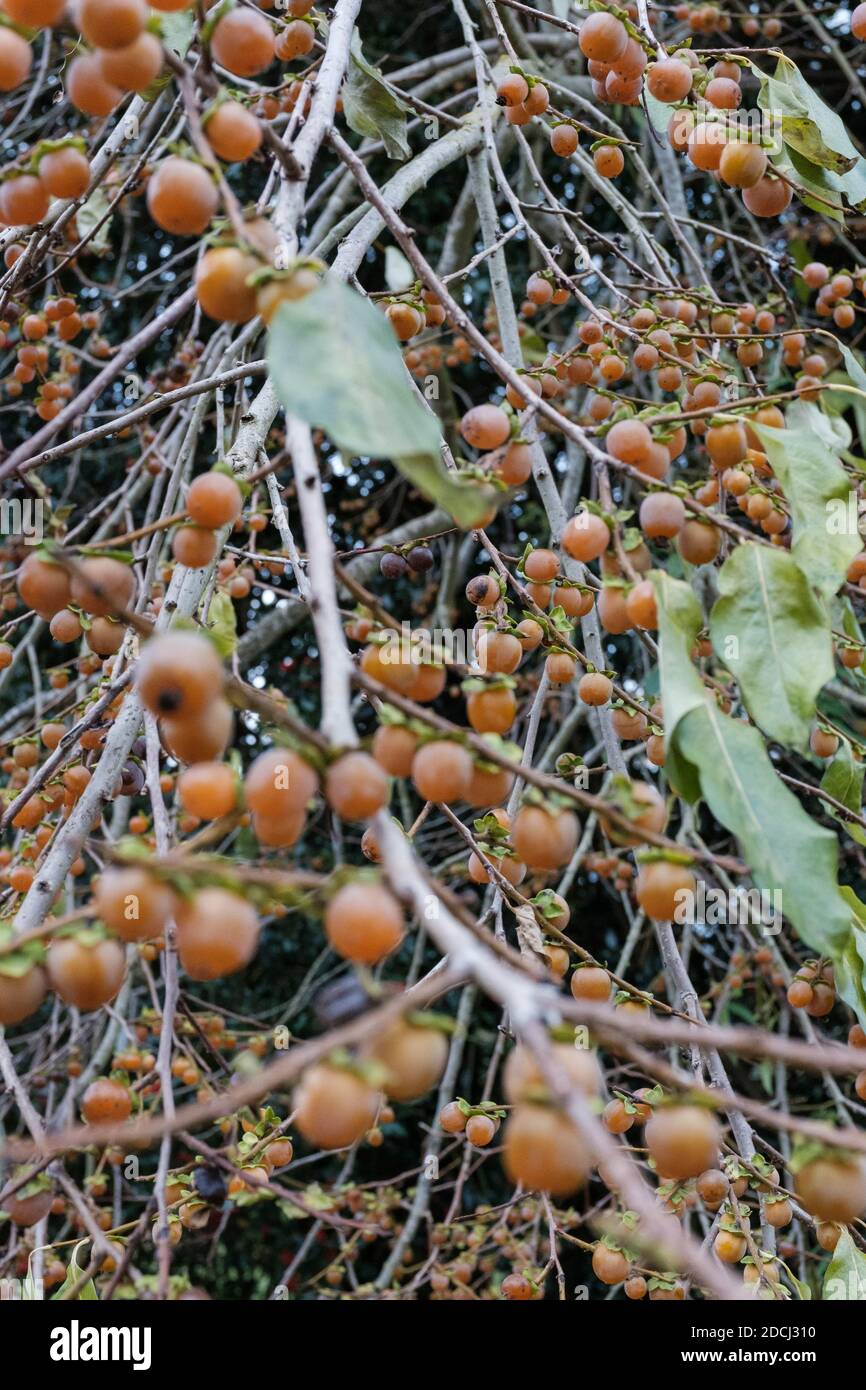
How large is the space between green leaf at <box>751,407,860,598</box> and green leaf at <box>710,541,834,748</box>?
50mm

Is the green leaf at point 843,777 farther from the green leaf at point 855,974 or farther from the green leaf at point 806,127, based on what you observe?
the green leaf at point 806,127

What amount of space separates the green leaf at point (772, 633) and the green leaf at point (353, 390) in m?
0.28

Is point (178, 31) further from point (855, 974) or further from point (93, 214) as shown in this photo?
point (855, 974)

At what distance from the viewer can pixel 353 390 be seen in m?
0.66

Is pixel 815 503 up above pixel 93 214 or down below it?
below

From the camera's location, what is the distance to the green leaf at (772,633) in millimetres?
892

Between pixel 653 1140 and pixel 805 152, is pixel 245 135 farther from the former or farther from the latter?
pixel 805 152

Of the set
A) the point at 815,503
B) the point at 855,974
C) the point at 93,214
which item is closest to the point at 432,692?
the point at 815,503

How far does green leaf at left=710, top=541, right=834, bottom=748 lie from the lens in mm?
892

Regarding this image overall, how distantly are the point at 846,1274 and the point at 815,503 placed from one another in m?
0.76

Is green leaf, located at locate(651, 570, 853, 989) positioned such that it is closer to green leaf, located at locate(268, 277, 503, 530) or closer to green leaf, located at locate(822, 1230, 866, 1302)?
green leaf, located at locate(268, 277, 503, 530)

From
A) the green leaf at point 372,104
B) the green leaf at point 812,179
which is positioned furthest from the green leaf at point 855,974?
the green leaf at point 372,104

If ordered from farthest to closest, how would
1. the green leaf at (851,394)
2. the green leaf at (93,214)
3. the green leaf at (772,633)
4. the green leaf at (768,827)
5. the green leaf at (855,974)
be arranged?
1. the green leaf at (93,214)
2. the green leaf at (851,394)
3. the green leaf at (855,974)
4. the green leaf at (772,633)
5. the green leaf at (768,827)

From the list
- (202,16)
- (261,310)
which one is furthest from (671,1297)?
(202,16)
